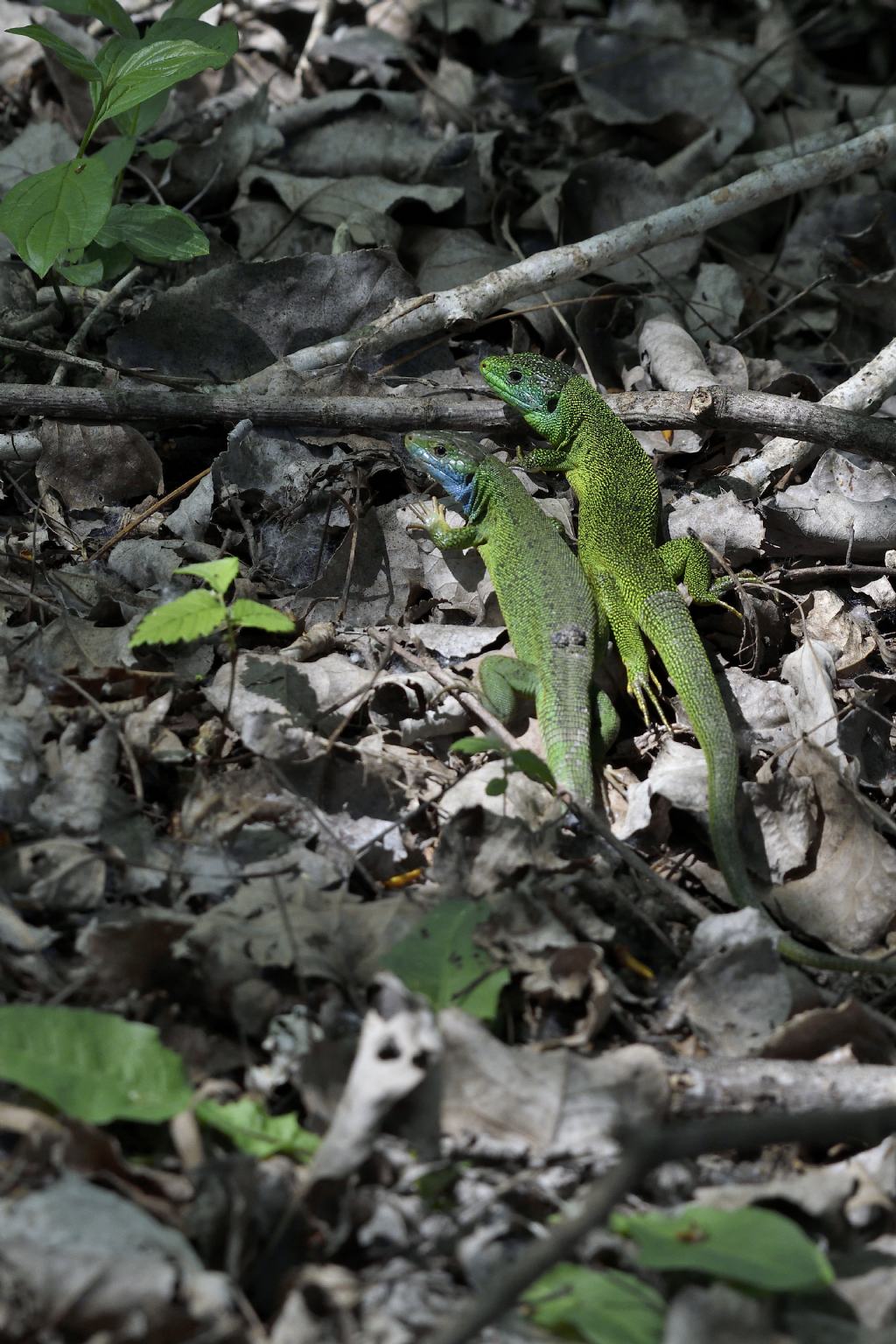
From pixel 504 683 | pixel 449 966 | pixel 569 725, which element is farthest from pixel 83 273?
pixel 449 966

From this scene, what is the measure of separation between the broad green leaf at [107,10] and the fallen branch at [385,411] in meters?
1.38

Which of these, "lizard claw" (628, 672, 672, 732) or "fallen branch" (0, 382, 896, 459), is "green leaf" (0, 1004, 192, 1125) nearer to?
"lizard claw" (628, 672, 672, 732)

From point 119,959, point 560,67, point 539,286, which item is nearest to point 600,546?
point 539,286

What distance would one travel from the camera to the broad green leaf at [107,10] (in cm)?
417

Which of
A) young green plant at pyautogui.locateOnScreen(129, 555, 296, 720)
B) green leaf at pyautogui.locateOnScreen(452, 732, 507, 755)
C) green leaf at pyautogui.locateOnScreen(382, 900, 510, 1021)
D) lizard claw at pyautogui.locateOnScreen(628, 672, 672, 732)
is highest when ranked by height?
young green plant at pyautogui.locateOnScreen(129, 555, 296, 720)

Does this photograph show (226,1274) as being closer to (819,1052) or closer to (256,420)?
(819,1052)

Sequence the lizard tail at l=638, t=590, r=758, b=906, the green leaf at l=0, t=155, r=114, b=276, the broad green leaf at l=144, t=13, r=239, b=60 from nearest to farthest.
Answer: the lizard tail at l=638, t=590, r=758, b=906 → the green leaf at l=0, t=155, r=114, b=276 → the broad green leaf at l=144, t=13, r=239, b=60

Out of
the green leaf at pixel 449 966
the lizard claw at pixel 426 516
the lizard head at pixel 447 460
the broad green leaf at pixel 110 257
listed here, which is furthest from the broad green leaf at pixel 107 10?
the green leaf at pixel 449 966

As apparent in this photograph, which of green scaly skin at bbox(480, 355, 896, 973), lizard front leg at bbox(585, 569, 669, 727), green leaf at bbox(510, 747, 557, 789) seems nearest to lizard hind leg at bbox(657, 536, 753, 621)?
green scaly skin at bbox(480, 355, 896, 973)

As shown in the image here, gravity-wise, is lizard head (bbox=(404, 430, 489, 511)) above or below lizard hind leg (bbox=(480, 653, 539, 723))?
above

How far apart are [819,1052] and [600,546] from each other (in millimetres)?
2416

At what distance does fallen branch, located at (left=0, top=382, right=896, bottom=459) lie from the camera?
4344 millimetres

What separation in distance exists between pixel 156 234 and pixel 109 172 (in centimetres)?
35

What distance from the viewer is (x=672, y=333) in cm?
549
